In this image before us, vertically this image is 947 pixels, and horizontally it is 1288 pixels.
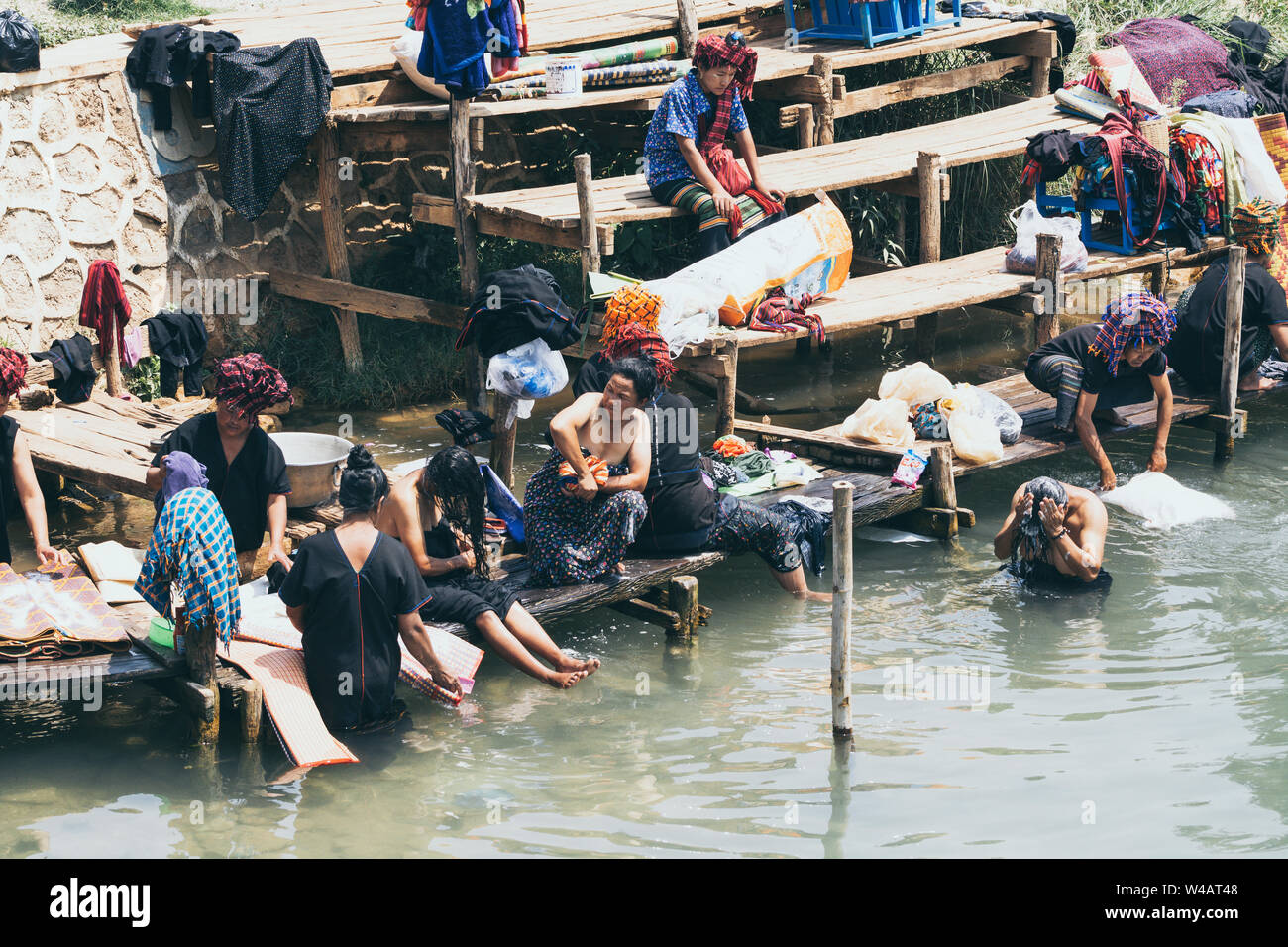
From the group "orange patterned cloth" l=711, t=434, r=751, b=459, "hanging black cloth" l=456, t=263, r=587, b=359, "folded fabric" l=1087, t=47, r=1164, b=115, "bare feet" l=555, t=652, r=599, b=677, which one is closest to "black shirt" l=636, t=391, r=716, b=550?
"hanging black cloth" l=456, t=263, r=587, b=359

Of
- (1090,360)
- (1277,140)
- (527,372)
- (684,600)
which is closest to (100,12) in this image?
(527,372)

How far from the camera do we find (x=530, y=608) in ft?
25.7

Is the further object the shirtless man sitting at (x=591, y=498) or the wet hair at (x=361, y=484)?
the shirtless man sitting at (x=591, y=498)

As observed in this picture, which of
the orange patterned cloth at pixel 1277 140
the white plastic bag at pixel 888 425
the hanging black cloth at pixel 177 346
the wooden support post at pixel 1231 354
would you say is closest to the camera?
the white plastic bag at pixel 888 425

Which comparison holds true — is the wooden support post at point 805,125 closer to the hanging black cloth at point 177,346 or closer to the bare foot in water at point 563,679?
the hanging black cloth at point 177,346

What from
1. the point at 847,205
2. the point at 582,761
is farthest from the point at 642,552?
the point at 847,205

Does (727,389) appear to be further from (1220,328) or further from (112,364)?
(112,364)

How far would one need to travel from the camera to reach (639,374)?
781 centimetres

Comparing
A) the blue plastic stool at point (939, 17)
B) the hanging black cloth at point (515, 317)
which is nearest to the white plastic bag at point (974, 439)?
the hanging black cloth at point (515, 317)

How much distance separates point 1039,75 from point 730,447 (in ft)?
21.1

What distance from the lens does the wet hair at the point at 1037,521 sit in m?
8.39

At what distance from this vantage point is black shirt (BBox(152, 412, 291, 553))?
25.2 feet

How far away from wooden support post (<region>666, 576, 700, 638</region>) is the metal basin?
1959mm
